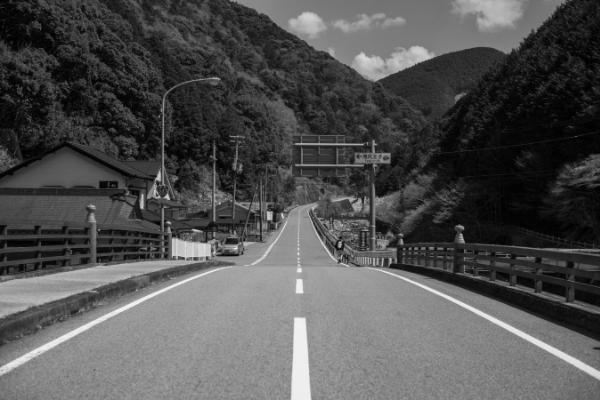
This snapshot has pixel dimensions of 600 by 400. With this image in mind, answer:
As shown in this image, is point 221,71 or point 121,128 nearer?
point 121,128

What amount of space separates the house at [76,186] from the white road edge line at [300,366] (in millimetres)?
18855

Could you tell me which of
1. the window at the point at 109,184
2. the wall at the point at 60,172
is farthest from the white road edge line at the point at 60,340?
the wall at the point at 60,172

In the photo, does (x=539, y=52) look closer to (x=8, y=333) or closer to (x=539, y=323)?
(x=539, y=323)

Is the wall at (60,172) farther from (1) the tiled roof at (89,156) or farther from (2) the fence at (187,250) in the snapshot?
(2) the fence at (187,250)

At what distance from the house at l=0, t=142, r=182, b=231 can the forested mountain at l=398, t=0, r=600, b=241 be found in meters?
30.9

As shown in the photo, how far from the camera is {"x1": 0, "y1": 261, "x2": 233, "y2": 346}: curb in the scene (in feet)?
20.8

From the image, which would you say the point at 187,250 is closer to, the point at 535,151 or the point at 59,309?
the point at 59,309

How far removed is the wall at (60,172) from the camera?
42594 mm

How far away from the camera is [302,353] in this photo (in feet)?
19.0

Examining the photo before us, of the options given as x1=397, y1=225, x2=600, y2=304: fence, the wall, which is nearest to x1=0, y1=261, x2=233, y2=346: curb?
x1=397, y1=225, x2=600, y2=304: fence

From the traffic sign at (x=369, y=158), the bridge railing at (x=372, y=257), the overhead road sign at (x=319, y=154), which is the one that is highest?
the overhead road sign at (x=319, y=154)

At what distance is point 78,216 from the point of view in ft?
104

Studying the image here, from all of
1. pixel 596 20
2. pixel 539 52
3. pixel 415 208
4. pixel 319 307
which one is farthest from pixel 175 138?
pixel 319 307

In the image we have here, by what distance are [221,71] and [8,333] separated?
155080mm
